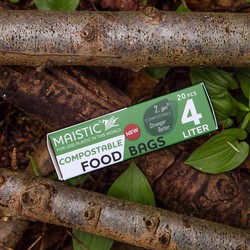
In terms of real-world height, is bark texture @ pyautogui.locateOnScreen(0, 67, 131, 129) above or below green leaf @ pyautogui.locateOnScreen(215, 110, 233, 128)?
above

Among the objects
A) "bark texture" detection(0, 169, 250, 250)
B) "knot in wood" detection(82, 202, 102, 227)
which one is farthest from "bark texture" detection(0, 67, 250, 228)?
"knot in wood" detection(82, 202, 102, 227)

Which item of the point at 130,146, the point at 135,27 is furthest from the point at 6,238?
the point at 135,27

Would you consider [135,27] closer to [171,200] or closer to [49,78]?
[49,78]

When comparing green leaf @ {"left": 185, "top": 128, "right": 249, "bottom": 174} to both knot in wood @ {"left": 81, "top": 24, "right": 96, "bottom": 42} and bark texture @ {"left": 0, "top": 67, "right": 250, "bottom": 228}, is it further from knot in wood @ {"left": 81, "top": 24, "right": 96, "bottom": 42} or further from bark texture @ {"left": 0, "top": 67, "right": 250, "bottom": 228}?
knot in wood @ {"left": 81, "top": 24, "right": 96, "bottom": 42}

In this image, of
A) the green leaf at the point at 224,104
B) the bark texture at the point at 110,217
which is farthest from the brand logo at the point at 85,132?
the green leaf at the point at 224,104

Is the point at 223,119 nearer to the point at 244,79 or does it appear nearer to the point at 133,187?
the point at 244,79

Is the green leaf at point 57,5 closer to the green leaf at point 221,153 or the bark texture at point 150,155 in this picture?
the bark texture at point 150,155

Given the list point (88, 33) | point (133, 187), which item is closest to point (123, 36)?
point (88, 33)
